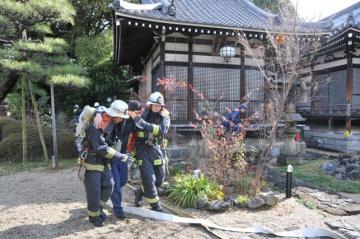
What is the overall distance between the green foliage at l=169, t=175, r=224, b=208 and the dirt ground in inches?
10.3

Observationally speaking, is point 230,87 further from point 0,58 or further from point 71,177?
point 0,58

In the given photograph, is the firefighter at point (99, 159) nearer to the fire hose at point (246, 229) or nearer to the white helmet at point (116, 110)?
the white helmet at point (116, 110)

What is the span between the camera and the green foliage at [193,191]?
19.7ft

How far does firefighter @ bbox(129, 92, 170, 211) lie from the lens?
530 cm

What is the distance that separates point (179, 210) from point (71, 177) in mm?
4136

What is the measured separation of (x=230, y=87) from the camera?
11.6 m

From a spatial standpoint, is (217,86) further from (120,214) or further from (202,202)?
(120,214)

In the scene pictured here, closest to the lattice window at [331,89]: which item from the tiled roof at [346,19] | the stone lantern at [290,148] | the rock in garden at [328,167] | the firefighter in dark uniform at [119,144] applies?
the tiled roof at [346,19]

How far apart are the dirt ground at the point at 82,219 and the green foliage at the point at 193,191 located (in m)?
0.26

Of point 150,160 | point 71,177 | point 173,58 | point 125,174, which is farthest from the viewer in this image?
point 173,58

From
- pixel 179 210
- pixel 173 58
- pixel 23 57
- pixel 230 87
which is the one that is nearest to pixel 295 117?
pixel 230 87

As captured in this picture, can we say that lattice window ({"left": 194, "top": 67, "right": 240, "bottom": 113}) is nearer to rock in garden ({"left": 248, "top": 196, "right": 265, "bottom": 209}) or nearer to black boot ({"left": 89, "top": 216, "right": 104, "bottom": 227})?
rock in garden ({"left": 248, "top": 196, "right": 265, "bottom": 209})

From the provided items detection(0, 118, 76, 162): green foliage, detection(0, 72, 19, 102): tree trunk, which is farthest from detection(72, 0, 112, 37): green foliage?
detection(0, 118, 76, 162): green foliage

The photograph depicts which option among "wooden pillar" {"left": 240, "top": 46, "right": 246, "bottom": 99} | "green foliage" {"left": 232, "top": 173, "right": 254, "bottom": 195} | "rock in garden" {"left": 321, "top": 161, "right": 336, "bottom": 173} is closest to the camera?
"green foliage" {"left": 232, "top": 173, "right": 254, "bottom": 195}
